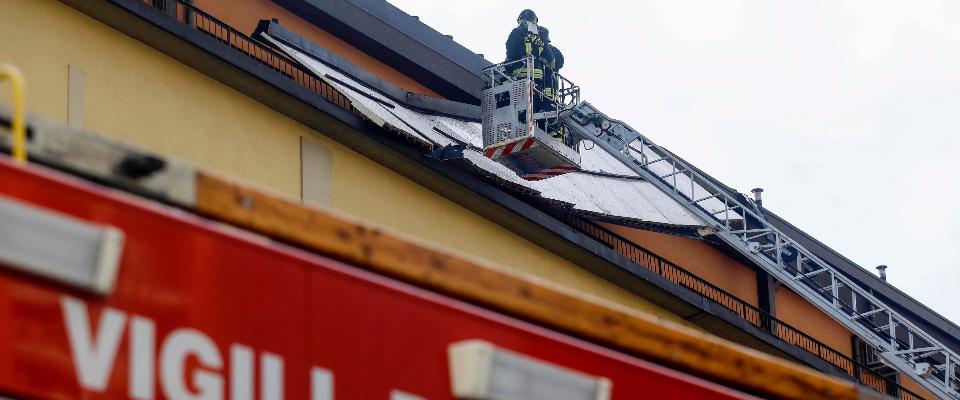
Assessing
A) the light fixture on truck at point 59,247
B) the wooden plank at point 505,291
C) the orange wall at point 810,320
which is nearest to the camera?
the light fixture on truck at point 59,247

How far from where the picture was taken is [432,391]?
220 inches

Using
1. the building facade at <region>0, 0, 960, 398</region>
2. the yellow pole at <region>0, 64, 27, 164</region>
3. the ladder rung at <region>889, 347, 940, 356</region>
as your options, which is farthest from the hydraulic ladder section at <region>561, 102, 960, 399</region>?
the yellow pole at <region>0, 64, 27, 164</region>

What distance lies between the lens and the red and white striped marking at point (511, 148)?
87.8 ft

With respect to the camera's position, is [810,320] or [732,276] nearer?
[732,276]

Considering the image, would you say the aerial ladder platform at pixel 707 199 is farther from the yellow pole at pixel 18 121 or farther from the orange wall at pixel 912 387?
the yellow pole at pixel 18 121

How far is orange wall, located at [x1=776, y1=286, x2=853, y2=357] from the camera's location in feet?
114

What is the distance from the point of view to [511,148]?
26.9 m

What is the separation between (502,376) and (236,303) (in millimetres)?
1077

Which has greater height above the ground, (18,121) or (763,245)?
(763,245)

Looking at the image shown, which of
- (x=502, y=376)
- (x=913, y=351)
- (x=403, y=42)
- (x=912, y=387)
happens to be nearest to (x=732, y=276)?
(x=913, y=351)

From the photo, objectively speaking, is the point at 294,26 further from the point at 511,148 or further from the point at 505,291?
the point at 505,291

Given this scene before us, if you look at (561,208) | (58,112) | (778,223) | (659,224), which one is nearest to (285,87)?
(58,112)

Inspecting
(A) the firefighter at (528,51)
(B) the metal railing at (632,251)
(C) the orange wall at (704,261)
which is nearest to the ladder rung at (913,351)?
(B) the metal railing at (632,251)

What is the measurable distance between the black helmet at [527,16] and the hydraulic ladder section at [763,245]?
211 centimetres
